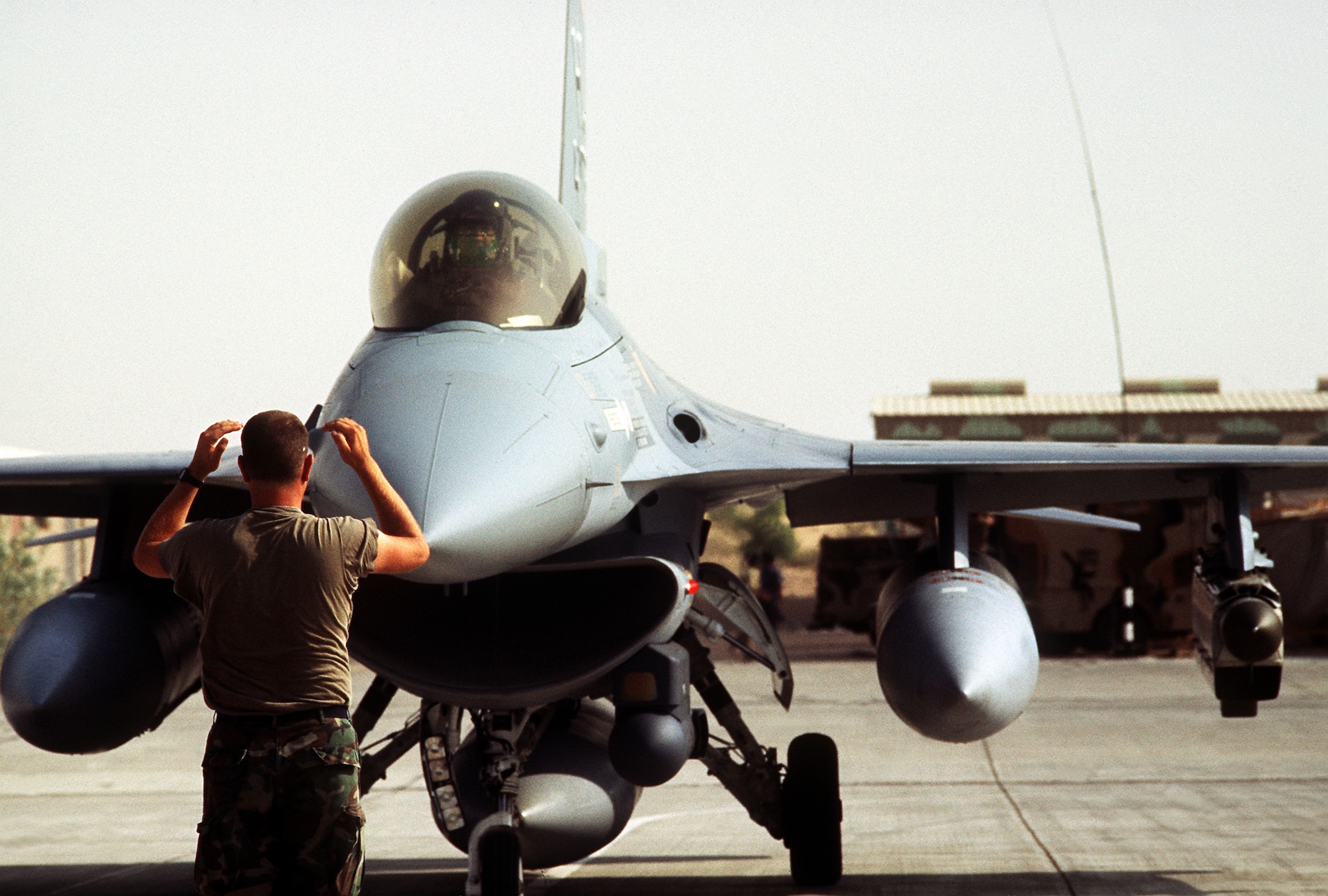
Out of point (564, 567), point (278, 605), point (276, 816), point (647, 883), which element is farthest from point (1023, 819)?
point (278, 605)

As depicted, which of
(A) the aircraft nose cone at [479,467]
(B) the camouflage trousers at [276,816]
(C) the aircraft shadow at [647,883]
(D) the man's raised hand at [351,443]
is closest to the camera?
(B) the camouflage trousers at [276,816]

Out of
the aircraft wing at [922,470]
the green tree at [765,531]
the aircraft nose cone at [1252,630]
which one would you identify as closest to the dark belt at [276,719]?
the aircraft wing at [922,470]

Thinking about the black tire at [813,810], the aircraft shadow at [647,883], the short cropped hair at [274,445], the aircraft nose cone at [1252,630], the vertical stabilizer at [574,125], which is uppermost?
the vertical stabilizer at [574,125]

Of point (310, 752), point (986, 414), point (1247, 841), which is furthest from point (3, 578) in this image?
point (310, 752)

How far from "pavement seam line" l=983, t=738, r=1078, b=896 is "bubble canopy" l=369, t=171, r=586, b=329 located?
3.19 m

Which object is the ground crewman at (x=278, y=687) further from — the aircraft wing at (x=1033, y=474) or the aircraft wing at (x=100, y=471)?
the aircraft wing at (x=1033, y=474)

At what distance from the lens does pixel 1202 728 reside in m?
14.9

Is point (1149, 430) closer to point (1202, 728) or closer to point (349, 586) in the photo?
point (1202, 728)

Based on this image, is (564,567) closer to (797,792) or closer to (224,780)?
(224,780)

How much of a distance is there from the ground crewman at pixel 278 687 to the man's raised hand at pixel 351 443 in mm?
61

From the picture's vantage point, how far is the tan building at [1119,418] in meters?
33.8

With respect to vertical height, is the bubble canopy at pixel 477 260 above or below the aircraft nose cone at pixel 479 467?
above

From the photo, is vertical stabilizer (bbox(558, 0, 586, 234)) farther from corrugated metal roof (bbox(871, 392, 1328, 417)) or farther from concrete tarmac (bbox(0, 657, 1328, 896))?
corrugated metal roof (bbox(871, 392, 1328, 417))

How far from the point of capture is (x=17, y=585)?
27.5 m
